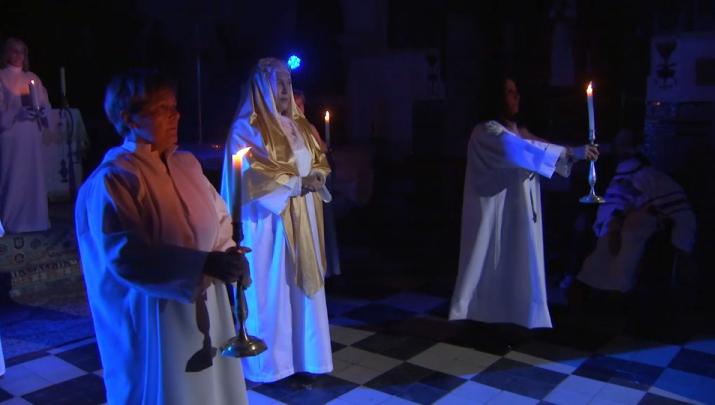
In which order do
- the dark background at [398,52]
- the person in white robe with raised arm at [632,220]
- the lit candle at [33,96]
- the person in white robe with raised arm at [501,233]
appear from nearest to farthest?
the person in white robe with raised arm at [501,233]
the person in white robe with raised arm at [632,220]
the lit candle at [33,96]
the dark background at [398,52]

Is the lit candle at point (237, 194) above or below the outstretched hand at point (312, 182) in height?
above

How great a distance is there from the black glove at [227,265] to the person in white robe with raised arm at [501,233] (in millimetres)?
2901

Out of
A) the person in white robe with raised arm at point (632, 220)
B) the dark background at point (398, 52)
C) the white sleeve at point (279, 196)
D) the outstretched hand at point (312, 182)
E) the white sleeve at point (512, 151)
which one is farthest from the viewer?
the dark background at point (398, 52)

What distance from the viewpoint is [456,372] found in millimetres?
4352

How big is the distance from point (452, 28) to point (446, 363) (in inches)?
215

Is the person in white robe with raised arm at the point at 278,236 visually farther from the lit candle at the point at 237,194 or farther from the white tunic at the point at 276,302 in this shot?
the lit candle at the point at 237,194

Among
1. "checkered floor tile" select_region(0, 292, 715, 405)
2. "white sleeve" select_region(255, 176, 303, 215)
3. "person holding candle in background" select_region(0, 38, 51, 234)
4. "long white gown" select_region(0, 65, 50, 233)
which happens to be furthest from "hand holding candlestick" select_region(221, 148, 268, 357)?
"long white gown" select_region(0, 65, 50, 233)

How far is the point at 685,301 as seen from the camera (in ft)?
18.7

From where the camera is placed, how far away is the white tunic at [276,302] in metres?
3.95

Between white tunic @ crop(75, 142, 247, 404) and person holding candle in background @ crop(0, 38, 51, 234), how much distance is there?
16.5ft

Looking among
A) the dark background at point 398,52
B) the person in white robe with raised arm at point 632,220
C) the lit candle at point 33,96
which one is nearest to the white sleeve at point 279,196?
the dark background at point 398,52

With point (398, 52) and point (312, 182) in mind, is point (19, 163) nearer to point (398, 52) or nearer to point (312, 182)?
point (312, 182)

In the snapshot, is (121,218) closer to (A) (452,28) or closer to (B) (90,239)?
(B) (90,239)

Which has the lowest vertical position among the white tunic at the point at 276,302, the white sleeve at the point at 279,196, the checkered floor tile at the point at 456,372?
the checkered floor tile at the point at 456,372
